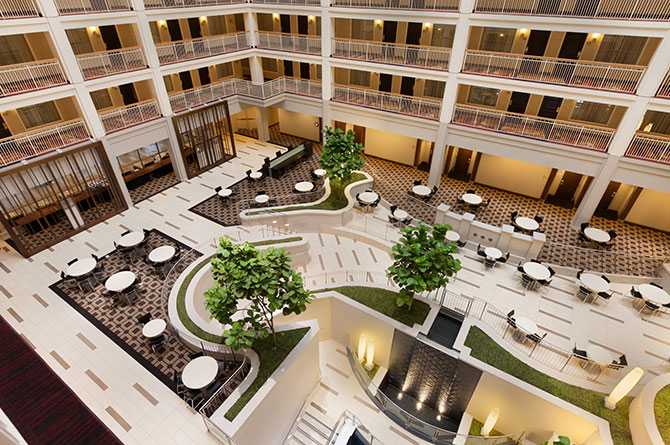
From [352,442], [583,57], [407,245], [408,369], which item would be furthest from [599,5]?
[352,442]

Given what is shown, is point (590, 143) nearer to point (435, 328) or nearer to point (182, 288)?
point (435, 328)

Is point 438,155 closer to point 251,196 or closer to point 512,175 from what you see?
point 512,175

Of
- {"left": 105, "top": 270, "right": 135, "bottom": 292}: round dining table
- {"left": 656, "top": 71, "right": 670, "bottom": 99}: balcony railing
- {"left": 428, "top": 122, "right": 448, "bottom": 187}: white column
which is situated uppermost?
{"left": 656, "top": 71, "right": 670, "bottom": 99}: balcony railing

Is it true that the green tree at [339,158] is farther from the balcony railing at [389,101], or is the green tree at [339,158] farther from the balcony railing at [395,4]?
the balcony railing at [395,4]

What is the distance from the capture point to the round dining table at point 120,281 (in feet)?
39.7

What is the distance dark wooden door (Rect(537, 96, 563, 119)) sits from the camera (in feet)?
56.1

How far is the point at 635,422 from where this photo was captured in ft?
Answer: 29.8

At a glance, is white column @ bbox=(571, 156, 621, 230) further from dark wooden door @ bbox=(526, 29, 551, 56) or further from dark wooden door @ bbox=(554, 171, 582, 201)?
dark wooden door @ bbox=(526, 29, 551, 56)

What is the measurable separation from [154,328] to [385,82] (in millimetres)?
18428

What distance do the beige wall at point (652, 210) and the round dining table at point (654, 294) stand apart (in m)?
6.16

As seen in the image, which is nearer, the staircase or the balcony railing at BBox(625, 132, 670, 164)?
the staircase

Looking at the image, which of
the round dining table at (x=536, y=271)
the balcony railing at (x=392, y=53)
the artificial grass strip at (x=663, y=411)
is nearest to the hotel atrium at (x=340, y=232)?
the artificial grass strip at (x=663, y=411)

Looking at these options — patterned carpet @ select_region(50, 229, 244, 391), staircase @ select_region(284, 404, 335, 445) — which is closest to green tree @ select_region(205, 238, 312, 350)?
patterned carpet @ select_region(50, 229, 244, 391)

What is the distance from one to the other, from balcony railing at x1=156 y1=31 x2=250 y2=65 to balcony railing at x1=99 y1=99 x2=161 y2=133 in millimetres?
2477
